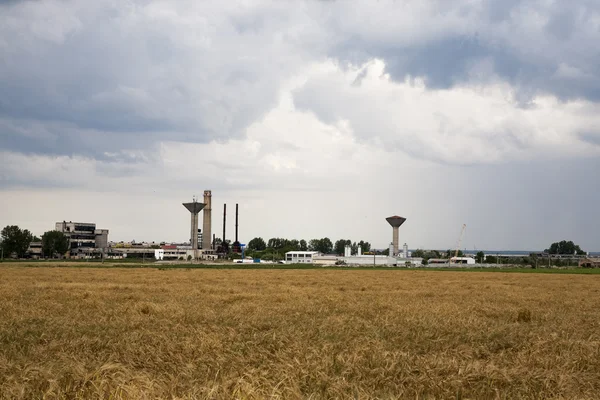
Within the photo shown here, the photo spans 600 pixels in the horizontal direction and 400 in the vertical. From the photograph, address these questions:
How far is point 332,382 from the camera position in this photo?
30.8 ft

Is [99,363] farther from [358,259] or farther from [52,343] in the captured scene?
[358,259]

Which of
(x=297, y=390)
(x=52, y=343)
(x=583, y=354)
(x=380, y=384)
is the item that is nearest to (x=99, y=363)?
(x=52, y=343)

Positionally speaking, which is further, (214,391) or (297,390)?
(297,390)

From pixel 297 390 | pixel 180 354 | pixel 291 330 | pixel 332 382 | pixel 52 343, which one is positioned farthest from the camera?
pixel 291 330

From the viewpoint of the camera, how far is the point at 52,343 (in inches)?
508

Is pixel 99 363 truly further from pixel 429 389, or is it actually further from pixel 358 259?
pixel 358 259

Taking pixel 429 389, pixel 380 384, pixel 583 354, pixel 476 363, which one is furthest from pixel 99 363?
pixel 583 354

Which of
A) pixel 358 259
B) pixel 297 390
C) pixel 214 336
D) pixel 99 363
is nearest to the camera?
pixel 297 390

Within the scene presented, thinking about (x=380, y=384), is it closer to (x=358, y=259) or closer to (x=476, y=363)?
(x=476, y=363)

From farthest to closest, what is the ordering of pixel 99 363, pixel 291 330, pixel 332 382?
1. pixel 291 330
2. pixel 99 363
3. pixel 332 382

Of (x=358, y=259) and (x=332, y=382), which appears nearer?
(x=332, y=382)

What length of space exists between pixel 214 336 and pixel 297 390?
214 inches

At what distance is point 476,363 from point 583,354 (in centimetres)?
329

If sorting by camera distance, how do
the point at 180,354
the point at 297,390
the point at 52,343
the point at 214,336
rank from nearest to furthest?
the point at 297,390
the point at 180,354
the point at 52,343
the point at 214,336
